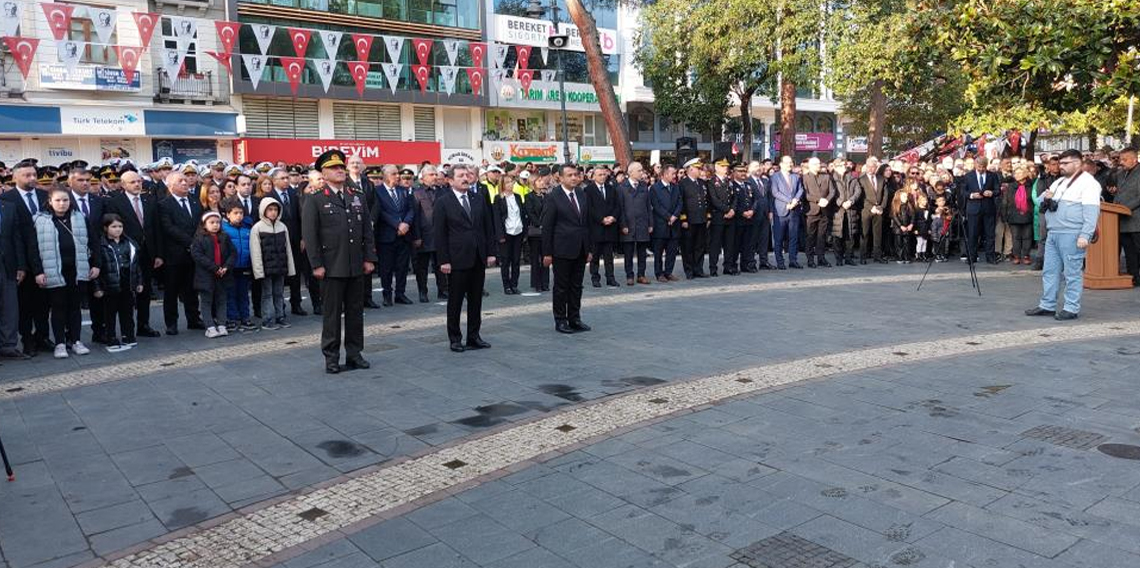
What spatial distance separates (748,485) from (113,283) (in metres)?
7.55

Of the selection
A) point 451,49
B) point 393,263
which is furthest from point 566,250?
point 451,49

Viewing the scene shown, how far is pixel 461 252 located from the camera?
887 centimetres

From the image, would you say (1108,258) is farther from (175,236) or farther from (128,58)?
(128,58)

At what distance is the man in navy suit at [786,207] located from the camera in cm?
1630

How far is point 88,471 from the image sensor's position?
212 inches

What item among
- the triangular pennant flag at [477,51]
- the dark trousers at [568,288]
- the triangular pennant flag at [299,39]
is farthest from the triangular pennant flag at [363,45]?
the dark trousers at [568,288]

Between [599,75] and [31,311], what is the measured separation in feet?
52.3

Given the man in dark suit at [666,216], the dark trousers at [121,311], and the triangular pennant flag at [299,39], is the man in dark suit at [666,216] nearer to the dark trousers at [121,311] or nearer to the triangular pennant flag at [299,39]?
the dark trousers at [121,311]

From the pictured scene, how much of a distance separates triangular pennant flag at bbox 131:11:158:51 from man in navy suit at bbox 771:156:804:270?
20.0m

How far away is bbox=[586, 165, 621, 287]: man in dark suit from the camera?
1338cm

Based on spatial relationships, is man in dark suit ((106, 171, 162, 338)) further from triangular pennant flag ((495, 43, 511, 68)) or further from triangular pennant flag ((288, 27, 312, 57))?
triangular pennant flag ((495, 43, 511, 68))

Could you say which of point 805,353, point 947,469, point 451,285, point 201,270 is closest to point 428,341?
point 451,285

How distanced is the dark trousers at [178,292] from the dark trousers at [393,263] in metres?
2.52

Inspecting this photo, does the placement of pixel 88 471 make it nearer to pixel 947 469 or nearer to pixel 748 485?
pixel 748 485
